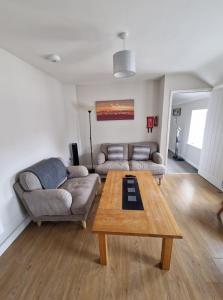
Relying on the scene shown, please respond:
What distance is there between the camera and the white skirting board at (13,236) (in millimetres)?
1683

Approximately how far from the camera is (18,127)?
2.02 metres

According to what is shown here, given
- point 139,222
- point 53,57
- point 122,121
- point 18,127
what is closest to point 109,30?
point 53,57

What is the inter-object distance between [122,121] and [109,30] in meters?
2.33

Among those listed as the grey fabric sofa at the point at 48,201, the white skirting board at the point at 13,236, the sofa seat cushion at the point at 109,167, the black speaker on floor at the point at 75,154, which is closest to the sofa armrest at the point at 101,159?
the sofa seat cushion at the point at 109,167

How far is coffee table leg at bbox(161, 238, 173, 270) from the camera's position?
130 cm

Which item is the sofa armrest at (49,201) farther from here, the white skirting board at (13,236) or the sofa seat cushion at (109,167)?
the sofa seat cushion at (109,167)

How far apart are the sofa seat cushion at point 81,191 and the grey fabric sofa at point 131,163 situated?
561 millimetres

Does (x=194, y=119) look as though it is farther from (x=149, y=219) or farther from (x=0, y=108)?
(x=0, y=108)

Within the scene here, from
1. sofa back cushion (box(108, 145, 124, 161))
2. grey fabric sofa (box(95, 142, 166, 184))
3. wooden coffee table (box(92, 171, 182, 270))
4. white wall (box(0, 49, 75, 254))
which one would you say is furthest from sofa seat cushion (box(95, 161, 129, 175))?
wooden coffee table (box(92, 171, 182, 270))

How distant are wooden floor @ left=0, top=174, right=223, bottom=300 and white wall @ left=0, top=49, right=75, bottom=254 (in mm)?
368

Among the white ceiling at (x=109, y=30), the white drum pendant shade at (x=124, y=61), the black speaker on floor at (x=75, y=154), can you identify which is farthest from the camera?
the black speaker on floor at (x=75, y=154)

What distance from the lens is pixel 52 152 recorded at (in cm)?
293

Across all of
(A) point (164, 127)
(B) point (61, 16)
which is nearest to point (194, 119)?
(A) point (164, 127)

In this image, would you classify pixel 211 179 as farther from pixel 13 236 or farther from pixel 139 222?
pixel 13 236
